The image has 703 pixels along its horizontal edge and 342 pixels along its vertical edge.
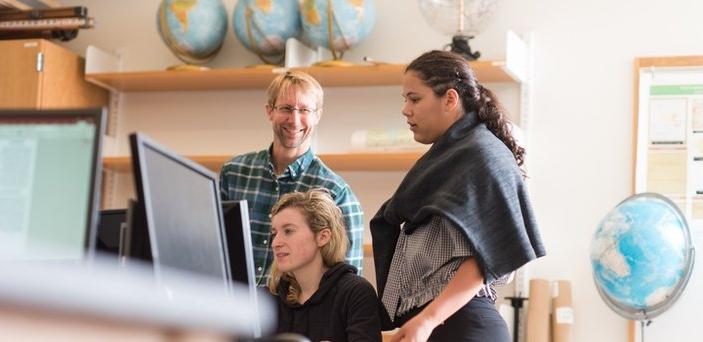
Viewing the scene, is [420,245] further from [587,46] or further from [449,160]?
[587,46]

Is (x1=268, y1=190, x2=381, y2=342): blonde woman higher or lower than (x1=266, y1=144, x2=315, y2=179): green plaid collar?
lower

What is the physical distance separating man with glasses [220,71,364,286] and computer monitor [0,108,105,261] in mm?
1373

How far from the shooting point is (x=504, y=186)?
2207 mm

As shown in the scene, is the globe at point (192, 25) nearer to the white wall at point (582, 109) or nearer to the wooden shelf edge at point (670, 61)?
the white wall at point (582, 109)

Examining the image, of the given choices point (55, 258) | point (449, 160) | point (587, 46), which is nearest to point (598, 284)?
point (587, 46)

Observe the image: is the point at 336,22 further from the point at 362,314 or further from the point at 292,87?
the point at 362,314

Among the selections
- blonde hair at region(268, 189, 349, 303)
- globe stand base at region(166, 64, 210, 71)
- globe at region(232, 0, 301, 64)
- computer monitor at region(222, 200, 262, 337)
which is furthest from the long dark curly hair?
globe stand base at region(166, 64, 210, 71)

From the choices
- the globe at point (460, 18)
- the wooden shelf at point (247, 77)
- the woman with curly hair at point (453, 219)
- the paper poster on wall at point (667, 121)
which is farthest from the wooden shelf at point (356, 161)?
the woman with curly hair at point (453, 219)

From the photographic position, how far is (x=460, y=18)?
12.5 ft

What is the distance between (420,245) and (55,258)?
105 cm

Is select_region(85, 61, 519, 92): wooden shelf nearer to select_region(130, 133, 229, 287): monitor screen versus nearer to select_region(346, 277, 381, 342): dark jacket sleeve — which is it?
select_region(346, 277, 381, 342): dark jacket sleeve

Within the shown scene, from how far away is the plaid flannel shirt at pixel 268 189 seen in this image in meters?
2.72

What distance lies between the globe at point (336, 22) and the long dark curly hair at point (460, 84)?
1.67 metres

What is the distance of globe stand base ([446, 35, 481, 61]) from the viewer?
3.81 meters
